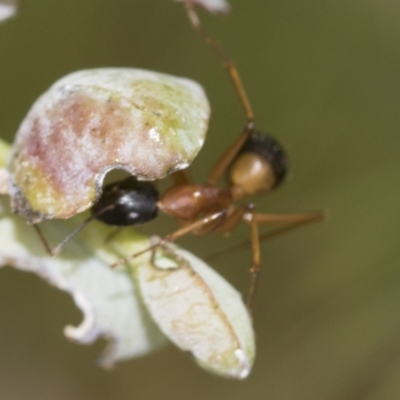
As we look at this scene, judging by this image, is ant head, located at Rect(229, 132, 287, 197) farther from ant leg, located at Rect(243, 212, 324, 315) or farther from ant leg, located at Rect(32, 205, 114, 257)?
ant leg, located at Rect(32, 205, 114, 257)

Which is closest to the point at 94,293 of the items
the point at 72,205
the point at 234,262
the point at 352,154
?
the point at 72,205

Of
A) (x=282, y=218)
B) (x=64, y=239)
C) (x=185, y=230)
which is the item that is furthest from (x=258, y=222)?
(x=64, y=239)

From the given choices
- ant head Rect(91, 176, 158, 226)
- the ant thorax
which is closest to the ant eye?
the ant thorax

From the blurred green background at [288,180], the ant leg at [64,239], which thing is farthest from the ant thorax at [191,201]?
the blurred green background at [288,180]

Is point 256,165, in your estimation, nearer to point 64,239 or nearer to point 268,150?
point 268,150

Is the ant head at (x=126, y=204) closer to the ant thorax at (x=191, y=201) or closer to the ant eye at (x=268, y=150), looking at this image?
the ant thorax at (x=191, y=201)

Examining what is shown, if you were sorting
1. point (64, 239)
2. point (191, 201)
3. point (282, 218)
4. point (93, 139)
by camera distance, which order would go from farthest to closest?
point (282, 218) < point (191, 201) < point (64, 239) < point (93, 139)

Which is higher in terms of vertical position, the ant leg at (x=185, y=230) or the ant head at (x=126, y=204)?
the ant head at (x=126, y=204)
